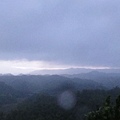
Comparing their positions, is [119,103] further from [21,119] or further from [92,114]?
[21,119]

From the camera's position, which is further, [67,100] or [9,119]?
[67,100]

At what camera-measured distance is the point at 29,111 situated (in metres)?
125

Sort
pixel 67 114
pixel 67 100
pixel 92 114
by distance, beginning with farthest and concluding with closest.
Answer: pixel 67 100, pixel 67 114, pixel 92 114

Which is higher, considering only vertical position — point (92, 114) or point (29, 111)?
point (92, 114)

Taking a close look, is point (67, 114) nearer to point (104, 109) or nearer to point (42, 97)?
point (42, 97)

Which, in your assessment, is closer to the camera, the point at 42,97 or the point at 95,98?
the point at 95,98

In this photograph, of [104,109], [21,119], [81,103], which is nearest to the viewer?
[104,109]

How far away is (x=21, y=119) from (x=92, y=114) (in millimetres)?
104062

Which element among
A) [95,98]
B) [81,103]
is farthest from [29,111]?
[95,98]

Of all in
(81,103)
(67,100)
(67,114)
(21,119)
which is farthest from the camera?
(67,100)

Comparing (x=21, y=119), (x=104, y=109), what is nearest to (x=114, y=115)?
(x=104, y=109)

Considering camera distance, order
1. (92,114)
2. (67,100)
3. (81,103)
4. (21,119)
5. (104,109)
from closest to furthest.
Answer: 1. (104,109)
2. (92,114)
3. (21,119)
4. (81,103)
5. (67,100)

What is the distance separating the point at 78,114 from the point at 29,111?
862 inches

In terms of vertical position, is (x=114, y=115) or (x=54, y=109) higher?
(x=114, y=115)
